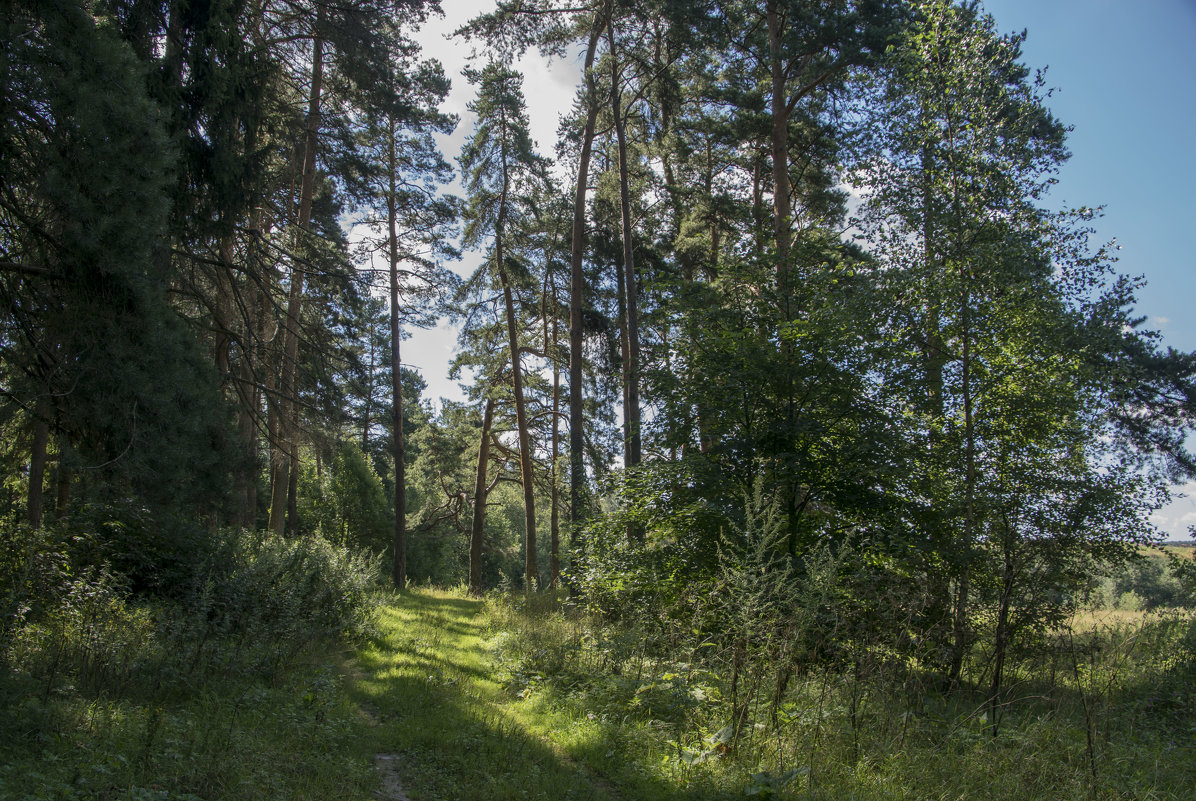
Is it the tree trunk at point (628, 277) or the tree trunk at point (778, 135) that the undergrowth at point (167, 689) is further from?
the tree trunk at point (778, 135)

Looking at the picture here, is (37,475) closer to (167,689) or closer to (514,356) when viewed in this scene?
(167,689)

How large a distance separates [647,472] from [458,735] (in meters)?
4.73

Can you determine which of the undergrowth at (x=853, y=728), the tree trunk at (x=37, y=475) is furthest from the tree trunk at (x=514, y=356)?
the tree trunk at (x=37, y=475)

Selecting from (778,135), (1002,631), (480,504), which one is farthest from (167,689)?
(480,504)

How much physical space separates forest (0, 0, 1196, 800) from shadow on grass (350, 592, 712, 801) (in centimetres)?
4

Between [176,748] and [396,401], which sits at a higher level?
[396,401]

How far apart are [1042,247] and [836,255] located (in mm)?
2775

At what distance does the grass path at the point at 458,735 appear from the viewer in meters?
4.85

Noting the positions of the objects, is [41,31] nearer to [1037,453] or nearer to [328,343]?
[328,343]

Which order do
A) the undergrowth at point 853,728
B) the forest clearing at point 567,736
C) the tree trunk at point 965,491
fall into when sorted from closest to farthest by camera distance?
the forest clearing at point 567,736
the undergrowth at point 853,728
the tree trunk at point 965,491

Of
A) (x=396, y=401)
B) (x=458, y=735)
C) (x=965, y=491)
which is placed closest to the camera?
(x=458, y=735)

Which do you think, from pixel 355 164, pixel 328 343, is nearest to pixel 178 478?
pixel 328 343

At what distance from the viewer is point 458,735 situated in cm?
580

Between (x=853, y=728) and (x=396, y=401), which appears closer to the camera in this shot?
(x=853, y=728)
